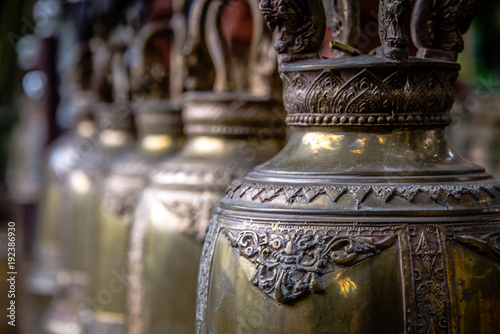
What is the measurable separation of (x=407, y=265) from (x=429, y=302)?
51mm

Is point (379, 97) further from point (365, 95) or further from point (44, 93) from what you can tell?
point (44, 93)

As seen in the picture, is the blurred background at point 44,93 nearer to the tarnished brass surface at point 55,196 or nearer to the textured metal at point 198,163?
the tarnished brass surface at point 55,196

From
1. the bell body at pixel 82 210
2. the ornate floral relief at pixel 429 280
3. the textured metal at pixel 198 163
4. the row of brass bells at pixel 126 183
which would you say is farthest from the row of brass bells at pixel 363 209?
the bell body at pixel 82 210

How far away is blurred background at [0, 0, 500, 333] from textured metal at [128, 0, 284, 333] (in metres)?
0.33

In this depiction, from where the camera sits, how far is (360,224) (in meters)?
0.97

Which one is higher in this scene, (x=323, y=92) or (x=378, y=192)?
(x=323, y=92)

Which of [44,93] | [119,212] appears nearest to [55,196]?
[44,93]

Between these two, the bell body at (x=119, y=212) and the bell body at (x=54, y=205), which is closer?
the bell body at (x=119, y=212)

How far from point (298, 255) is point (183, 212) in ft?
2.54

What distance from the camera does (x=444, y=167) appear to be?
3.40 ft

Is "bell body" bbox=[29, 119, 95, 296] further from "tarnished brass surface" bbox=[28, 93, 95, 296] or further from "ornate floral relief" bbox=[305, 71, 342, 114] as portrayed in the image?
"ornate floral relief" bbox=[305, 71, 342, 114]

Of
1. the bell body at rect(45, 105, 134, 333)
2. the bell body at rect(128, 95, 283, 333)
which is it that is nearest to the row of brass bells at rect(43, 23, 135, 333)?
the bell body at rect(45, 105, 134, 333)

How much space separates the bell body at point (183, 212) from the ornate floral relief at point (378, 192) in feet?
2.26

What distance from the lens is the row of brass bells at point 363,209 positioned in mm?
951
